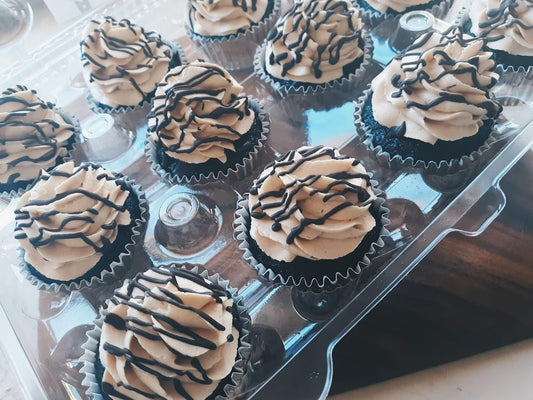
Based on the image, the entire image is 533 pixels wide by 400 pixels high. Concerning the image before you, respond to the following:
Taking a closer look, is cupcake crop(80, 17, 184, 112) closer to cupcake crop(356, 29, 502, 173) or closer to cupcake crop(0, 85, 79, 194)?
cupcake crop(0, 85, 79, 194)

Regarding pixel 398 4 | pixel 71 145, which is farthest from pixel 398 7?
pixel 71 145

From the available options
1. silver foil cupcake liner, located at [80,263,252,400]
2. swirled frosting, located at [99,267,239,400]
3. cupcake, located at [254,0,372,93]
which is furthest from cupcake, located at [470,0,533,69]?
swirled frosting, located at [99,267,239,400]

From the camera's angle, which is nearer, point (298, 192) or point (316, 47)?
point (298, 192)

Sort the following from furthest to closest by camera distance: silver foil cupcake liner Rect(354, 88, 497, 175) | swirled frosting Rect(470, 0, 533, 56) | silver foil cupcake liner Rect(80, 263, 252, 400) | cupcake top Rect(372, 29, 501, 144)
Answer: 1. swirled frosting Rect(470, 0, 533, 56)
2. silver foil cupcake liner Rect(354, 88, 497, 175)
3. cupcake top Rect(372, 29, 501, 144)
4. silver foil cupcake liner Rect(80, 263, 252, 400)

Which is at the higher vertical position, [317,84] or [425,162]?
[317,84]

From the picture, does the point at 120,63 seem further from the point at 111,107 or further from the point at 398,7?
the point at 398,7

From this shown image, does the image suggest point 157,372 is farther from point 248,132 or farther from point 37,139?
point 37,139
